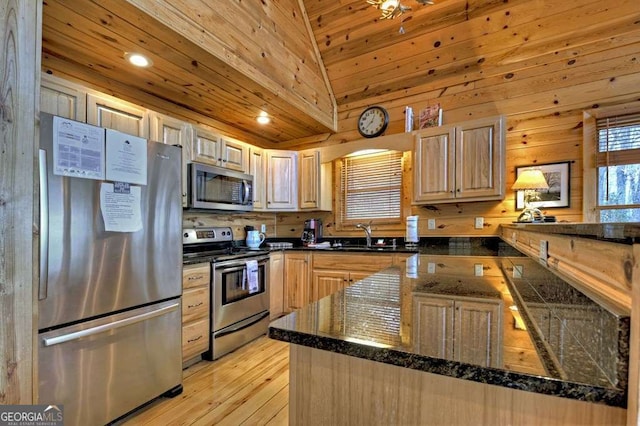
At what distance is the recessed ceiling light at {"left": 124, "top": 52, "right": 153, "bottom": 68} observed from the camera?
2.16m

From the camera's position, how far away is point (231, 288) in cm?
277

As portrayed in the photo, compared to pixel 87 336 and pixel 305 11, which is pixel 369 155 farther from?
pixel 87 336

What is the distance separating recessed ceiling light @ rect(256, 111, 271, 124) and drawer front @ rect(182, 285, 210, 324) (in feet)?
6.17

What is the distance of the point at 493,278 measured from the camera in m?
1.26

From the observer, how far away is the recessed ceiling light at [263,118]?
3304 mm

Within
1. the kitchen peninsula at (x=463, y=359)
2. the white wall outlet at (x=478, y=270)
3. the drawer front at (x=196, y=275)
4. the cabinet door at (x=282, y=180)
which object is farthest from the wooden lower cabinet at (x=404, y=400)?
the cabinet door at (x=282, y=180)

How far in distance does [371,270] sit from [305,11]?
9.60 feet

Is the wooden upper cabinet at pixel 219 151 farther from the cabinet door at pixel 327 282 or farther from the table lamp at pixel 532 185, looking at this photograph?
the table lamp at pixel 532 185

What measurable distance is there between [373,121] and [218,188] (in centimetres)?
197

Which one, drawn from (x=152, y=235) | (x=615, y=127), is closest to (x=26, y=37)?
(x=152, y=235)

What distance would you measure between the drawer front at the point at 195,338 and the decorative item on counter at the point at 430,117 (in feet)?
9.57

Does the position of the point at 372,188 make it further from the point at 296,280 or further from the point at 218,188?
the point at 218,188

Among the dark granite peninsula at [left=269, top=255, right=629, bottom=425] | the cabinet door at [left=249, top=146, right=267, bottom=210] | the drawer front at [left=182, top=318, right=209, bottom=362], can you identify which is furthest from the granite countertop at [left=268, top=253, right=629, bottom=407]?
the cabinet door at [left=249, top=146, right=267, bottom=210]

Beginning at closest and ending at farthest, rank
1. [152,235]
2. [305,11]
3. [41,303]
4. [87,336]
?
[41,303] → [87,336] → [152,235] → [305,11]
